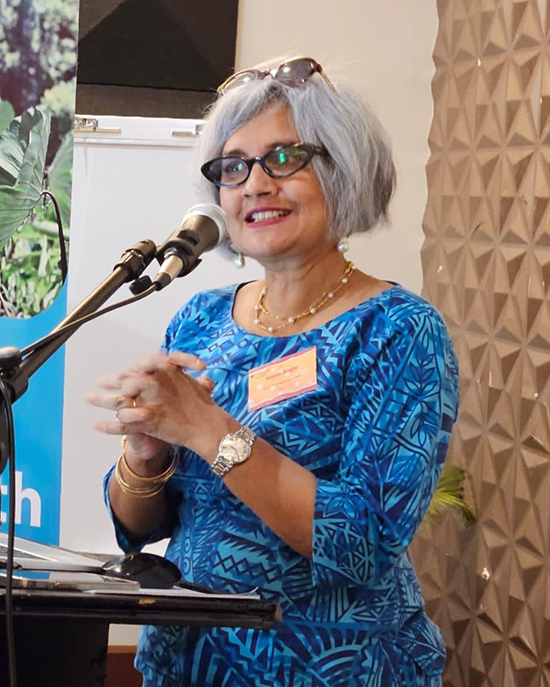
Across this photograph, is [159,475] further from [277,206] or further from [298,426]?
[277,206]

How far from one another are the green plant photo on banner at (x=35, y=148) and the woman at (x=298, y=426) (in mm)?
1686

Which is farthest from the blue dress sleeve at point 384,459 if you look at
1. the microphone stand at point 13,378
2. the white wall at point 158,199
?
the white wall at point 158,199

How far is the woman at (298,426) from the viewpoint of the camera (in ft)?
4.39

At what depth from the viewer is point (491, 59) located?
295 cm

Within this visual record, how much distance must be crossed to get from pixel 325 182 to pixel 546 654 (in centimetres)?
157

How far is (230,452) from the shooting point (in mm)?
1320

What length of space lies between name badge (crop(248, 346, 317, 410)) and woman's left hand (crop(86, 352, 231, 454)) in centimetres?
17

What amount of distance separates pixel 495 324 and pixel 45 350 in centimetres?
211

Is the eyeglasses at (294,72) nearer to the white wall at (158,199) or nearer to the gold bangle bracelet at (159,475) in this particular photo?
the gold bangle bracelet at (159,475)

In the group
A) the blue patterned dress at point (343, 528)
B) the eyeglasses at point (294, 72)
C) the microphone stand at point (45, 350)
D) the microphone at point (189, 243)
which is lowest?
the blue patterned dress at point (343, 528)

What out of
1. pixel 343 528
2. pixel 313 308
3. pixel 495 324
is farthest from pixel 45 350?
pixel 495 324

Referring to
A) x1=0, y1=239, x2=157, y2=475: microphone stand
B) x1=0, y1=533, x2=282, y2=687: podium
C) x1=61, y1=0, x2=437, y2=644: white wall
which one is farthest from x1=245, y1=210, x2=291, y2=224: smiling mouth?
x1=61, y1=0, x2=437, y2=644: white wall

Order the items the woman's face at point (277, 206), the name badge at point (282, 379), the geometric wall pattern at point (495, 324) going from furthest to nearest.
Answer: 1. the geometric wall pattern at point (495, 324)
2. the woman's face at point (277, 206)
3. the name badge at point (282, 379)

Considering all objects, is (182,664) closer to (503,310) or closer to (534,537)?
(534,537)
